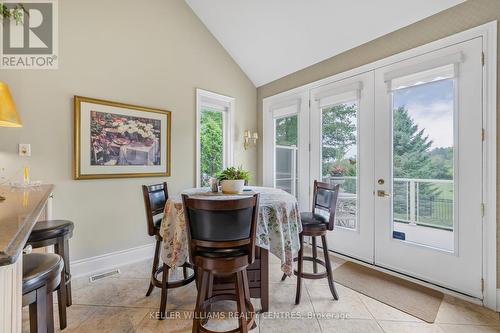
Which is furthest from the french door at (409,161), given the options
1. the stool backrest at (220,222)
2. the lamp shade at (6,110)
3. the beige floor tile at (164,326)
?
the lamp shade at (6,110)

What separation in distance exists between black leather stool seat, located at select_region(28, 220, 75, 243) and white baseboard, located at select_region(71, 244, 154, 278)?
91 centimetres

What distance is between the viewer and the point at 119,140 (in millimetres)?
2797

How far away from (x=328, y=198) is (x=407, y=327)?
114 cm

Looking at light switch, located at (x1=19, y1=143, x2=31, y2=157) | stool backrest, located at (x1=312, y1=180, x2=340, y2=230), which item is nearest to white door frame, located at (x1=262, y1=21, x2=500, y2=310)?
stool backrest, located at (x1=312, y1=180, x2=340, y2=230)

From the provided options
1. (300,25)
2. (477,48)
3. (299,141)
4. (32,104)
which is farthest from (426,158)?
(32,104)

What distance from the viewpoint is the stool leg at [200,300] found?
5.05 ft

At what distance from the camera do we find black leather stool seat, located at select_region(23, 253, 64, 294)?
1017mm

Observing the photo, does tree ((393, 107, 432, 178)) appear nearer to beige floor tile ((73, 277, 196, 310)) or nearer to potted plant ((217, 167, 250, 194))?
potted plant ((217, 167, 250, 194))

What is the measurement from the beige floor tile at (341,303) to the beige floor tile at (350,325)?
0.06 meters

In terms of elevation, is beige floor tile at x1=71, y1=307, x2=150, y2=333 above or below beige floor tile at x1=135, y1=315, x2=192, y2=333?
above

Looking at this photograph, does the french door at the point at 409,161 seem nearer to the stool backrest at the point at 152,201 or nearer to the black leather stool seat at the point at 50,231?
the stool backrest at the point at 152,201

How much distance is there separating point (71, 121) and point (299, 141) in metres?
2.91

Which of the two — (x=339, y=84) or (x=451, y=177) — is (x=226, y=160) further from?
(x=451, y=177)

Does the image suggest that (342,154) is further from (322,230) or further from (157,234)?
(157,234)
